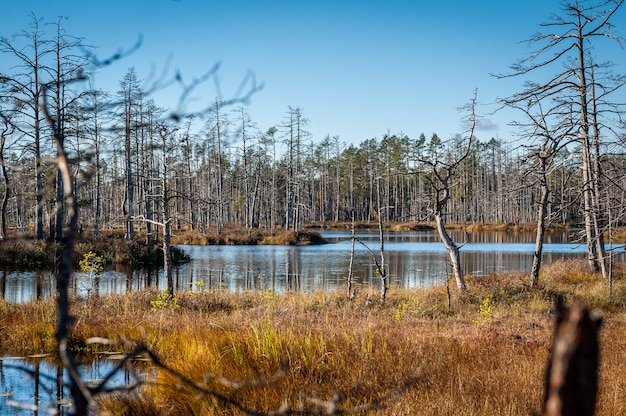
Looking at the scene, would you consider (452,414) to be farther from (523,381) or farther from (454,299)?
(454,299)

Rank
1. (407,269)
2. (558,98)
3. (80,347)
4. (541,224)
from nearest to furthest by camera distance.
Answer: (80,347) → (541,224) → (558,98) → (407,269)

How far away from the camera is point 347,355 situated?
661cm

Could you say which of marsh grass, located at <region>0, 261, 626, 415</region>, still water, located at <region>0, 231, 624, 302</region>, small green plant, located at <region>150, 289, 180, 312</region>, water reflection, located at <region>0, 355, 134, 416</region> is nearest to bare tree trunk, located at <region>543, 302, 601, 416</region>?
marsh grass, located at <region>0, 261, 626, 415</region>

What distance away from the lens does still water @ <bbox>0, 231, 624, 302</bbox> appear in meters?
18.9

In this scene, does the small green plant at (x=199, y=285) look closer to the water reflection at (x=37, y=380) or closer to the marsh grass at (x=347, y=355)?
the marsh grass at (x=347, y=355)

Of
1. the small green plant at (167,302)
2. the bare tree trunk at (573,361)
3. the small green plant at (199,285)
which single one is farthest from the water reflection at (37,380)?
the bare tree trunk at (573,361)

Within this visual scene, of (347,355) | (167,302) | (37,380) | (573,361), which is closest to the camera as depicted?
(573,361)

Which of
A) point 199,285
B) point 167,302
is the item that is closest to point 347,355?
point 167,302

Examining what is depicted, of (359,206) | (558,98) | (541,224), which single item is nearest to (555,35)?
(558,98)

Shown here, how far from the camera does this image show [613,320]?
11.0m

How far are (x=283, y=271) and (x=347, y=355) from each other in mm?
19621

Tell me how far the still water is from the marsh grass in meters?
3.37

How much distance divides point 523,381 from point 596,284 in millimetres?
11496

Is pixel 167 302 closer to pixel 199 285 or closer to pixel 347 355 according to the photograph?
pixel 199 285
